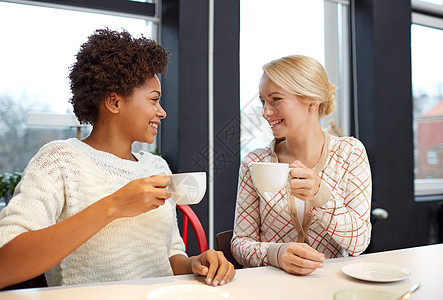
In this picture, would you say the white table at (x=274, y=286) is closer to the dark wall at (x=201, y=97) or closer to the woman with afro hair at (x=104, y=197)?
the woman with afro hair at (x=104, y=197)

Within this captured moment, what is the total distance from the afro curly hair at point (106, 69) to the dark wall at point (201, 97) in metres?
1.17

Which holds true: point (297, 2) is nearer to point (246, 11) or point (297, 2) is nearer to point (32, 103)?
point (246, 11)

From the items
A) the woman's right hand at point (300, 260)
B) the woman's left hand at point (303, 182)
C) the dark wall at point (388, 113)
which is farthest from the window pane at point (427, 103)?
the woman's right hand at point (300, 260)

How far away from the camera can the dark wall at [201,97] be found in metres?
2.49

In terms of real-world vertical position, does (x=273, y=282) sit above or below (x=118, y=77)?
below

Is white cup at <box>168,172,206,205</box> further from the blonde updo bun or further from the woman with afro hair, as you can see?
the blonde updo bun

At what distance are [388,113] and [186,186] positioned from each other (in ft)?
8.88

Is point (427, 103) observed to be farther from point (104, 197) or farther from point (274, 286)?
point (104, 197)

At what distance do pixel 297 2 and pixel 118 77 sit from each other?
236cm

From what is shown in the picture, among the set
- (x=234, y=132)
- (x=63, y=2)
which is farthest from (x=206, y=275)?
(x=63, y=2)

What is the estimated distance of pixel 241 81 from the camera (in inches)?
110

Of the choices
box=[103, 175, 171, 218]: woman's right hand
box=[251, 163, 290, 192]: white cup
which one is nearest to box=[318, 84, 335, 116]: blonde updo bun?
box=[251, 163, 290, 192]: white cup

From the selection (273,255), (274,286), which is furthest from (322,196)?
(274,286)

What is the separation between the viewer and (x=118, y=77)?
4.07 feet
